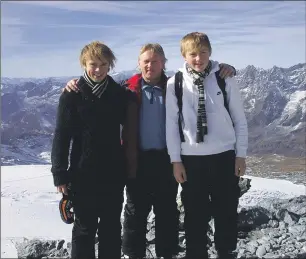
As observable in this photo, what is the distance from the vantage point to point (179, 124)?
4.52m

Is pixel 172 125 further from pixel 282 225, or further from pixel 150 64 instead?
pixel 282 225

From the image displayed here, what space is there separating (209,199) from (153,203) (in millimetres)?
683

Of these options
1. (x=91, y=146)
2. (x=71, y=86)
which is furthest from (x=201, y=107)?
(x=71, y=86)

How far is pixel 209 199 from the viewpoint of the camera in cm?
471

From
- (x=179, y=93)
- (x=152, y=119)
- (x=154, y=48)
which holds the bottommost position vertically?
(x=152, y=119)

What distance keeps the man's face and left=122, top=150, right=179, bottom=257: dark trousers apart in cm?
85

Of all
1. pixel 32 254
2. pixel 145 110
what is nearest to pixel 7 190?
pixel 32 254

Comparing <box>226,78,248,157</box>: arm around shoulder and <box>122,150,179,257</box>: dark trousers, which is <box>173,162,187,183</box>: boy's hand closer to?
<box>122,150,179,257</box>: dark trousers

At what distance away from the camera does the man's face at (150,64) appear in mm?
4574

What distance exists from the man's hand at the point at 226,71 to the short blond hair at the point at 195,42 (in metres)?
0.23

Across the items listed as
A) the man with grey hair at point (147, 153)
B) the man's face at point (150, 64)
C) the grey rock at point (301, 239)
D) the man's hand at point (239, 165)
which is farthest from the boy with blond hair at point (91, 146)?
the grey rock at point (301, 239)

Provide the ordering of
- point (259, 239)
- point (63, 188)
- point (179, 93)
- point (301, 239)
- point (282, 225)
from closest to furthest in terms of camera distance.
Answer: point (63, 188) < point (179, 93) < point (301, 239) < point (259, 239) < point (282, 225)

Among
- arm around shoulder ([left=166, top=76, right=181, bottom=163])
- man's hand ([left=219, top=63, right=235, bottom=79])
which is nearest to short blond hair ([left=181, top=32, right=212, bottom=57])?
man's hand ([left=219, top=63, right=235, bottom=79])

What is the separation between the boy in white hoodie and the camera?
4391 mm
